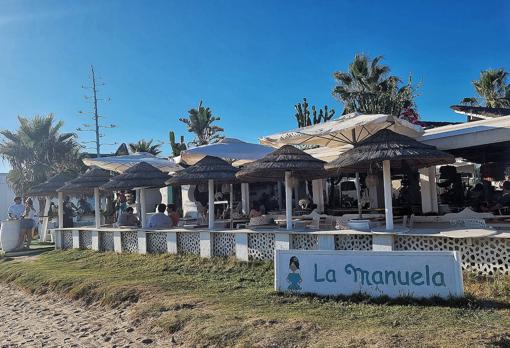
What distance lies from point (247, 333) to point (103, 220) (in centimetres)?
1463

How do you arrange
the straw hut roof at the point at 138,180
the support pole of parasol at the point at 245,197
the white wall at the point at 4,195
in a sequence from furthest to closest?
1. the white wall at the point at 4,195
2. the support pole of parasol at the point at 245,197
3. the straw hut roof at the point at 138,180

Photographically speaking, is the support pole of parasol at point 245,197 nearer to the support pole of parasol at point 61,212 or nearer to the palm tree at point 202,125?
the support pole of parasol at point 61,212

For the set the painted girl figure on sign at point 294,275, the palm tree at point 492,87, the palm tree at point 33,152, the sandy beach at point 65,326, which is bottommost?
the sandy beach at point 65,326

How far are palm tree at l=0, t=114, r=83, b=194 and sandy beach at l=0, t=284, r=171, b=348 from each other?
76.9ft

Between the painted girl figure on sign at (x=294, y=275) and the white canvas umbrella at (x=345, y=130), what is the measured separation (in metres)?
2.86

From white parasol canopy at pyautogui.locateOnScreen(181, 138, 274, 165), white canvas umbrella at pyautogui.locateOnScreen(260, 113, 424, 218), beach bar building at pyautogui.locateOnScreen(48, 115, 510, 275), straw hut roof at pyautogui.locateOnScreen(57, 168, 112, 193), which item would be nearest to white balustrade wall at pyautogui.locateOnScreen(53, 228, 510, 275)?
beach bar building at pyautogui.locateOnScreen(48, 115, 510, 275)

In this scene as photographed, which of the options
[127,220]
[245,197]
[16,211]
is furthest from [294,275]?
[16,211]

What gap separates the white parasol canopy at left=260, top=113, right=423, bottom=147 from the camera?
8.77 m

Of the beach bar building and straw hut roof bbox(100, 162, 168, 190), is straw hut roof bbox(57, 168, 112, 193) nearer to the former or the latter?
the beach bar building

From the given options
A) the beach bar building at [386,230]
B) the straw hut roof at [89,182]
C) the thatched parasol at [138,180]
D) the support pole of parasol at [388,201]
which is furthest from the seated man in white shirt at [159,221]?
the support pole of parasol at [388,201]

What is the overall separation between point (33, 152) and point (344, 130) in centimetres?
2751

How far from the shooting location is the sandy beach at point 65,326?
6.07 m

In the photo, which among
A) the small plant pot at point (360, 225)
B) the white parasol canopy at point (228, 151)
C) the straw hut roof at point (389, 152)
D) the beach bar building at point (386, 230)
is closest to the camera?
the beach bar building at point (386, 230)

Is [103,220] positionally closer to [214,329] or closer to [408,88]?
[214,329]
